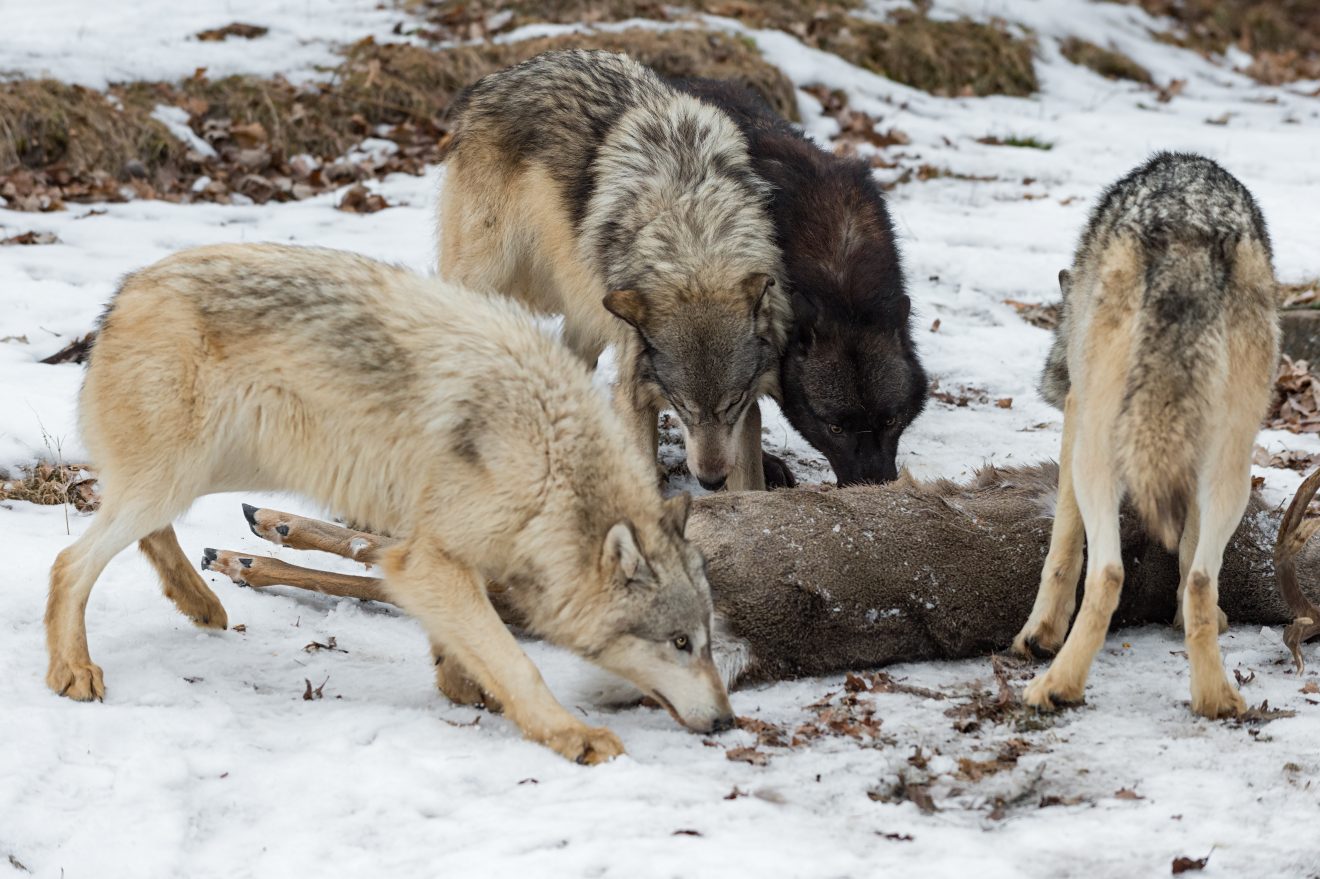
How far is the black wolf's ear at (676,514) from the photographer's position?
4.75m

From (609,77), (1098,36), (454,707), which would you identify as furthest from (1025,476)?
(1098,36)

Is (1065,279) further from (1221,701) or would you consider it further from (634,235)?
(634,235)

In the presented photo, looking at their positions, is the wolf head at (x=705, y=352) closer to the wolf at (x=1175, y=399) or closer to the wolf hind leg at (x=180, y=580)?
the wolf at (x=1175, y=399)

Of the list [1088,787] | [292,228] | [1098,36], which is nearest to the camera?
[1088,787]

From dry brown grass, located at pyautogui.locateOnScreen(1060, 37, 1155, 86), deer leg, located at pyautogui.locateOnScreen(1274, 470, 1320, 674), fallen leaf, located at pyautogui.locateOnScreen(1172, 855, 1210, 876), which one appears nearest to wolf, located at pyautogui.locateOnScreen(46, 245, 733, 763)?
fallen leaf, located at pyautogui.locateOnScreen(1172, 855, 1210, 876)

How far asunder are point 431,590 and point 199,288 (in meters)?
1.43

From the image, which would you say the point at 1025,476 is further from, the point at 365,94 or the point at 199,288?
the point at 365,94

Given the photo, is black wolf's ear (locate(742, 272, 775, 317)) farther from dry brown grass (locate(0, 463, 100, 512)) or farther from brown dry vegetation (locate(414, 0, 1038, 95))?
brown dry vegetation (locate(414, 0, 1038, 95))

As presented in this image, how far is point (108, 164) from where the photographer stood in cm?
1048

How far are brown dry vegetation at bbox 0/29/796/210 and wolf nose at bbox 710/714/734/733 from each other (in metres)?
7.49

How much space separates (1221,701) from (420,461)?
296cm

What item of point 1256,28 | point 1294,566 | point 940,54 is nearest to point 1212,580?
point 1294,566

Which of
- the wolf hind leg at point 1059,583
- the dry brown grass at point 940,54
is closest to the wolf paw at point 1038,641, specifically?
the wolf hind leg at point 1059,583

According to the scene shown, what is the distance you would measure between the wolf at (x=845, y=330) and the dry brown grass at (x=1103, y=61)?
1022 cm
